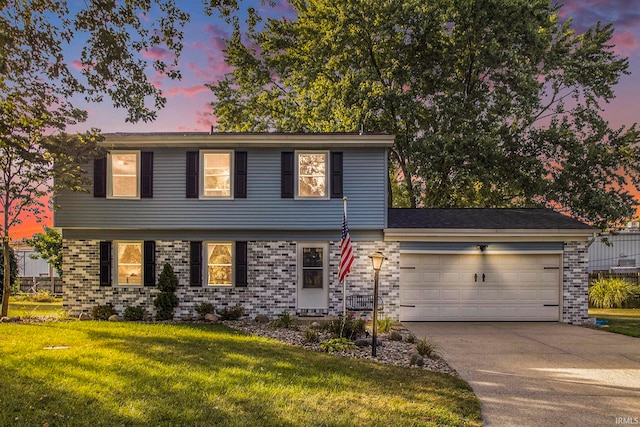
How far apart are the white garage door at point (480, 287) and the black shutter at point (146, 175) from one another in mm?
7774

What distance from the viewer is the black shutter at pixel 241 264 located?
1298cm

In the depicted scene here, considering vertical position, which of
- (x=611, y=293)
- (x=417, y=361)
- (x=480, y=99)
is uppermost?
(x=480, y=99)

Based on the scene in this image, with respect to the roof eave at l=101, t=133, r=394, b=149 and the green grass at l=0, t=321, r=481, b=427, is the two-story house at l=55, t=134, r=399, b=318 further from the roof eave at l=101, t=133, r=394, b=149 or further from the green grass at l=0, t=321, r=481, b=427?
the green grass at l=0, t=321, r=481, b=427

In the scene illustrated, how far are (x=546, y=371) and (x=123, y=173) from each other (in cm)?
1191

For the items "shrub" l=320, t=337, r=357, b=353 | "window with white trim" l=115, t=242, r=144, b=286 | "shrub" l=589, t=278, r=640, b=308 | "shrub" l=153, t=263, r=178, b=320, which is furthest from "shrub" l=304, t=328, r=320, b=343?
Answer: "shrub" l=589, t=278, r=640, b=308

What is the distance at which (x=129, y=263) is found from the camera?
1327 centimetres

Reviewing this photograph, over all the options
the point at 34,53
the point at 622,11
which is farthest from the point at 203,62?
the point at 622,11

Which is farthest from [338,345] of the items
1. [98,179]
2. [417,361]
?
[98,179]

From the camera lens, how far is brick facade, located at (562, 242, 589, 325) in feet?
42.7

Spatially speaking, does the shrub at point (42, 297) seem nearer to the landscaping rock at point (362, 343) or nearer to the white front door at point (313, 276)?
the white front door at point (313, 276)

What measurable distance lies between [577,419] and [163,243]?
11.1m

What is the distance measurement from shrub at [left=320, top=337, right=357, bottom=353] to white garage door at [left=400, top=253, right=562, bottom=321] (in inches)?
185

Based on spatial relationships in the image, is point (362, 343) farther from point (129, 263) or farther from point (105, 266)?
point (105, 266)

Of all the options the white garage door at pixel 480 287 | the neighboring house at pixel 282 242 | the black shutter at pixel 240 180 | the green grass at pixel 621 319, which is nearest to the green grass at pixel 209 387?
the neighboring house at pixel 282 242
